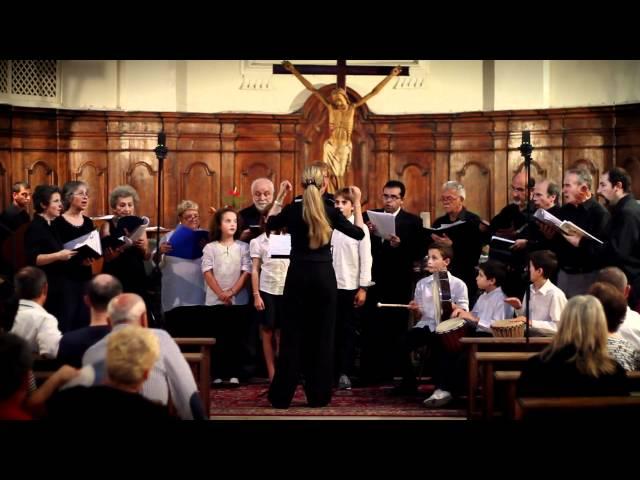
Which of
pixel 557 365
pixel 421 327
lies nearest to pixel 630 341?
pixel 557 365

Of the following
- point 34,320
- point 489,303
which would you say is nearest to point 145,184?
point 489,303

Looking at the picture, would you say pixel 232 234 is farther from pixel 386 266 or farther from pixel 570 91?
pixel 570 91

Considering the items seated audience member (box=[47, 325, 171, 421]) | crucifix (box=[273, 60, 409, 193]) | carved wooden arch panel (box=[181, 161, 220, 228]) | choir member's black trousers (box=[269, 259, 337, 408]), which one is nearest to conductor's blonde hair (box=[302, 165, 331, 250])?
choir member's black trousers (box=[269, 259, 337, 408])

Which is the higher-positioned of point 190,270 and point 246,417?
point 190,270

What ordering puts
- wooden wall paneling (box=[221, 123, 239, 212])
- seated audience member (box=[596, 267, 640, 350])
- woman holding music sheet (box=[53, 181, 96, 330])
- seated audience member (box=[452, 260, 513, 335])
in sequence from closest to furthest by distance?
seated audience member (box=[596, 267, 640, 350]) → woman holding music sheet (box=[53, 181, 96, 330]) → seated audience member (box=[452, 260, 513, 335]) → wooden wall paneling (box=[221, 123, 239, 212])

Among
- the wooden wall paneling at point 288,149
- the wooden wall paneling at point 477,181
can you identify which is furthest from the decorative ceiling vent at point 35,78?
the wooden wall paneling at point 477,181

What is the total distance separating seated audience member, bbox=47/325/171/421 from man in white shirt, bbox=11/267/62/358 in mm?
1289

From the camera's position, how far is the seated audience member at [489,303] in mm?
7629

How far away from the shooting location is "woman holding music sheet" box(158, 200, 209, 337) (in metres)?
8.48

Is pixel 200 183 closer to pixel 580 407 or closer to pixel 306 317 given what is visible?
pixel 306 317

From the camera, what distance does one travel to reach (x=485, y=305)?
25.3 ft

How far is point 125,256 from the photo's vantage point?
27.0 feet

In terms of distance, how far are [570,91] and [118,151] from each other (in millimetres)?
5328

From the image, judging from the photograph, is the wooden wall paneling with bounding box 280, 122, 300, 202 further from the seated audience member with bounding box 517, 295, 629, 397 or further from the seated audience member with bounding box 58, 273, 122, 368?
the seated audience member with bounding box 517, 295, 629, 397
